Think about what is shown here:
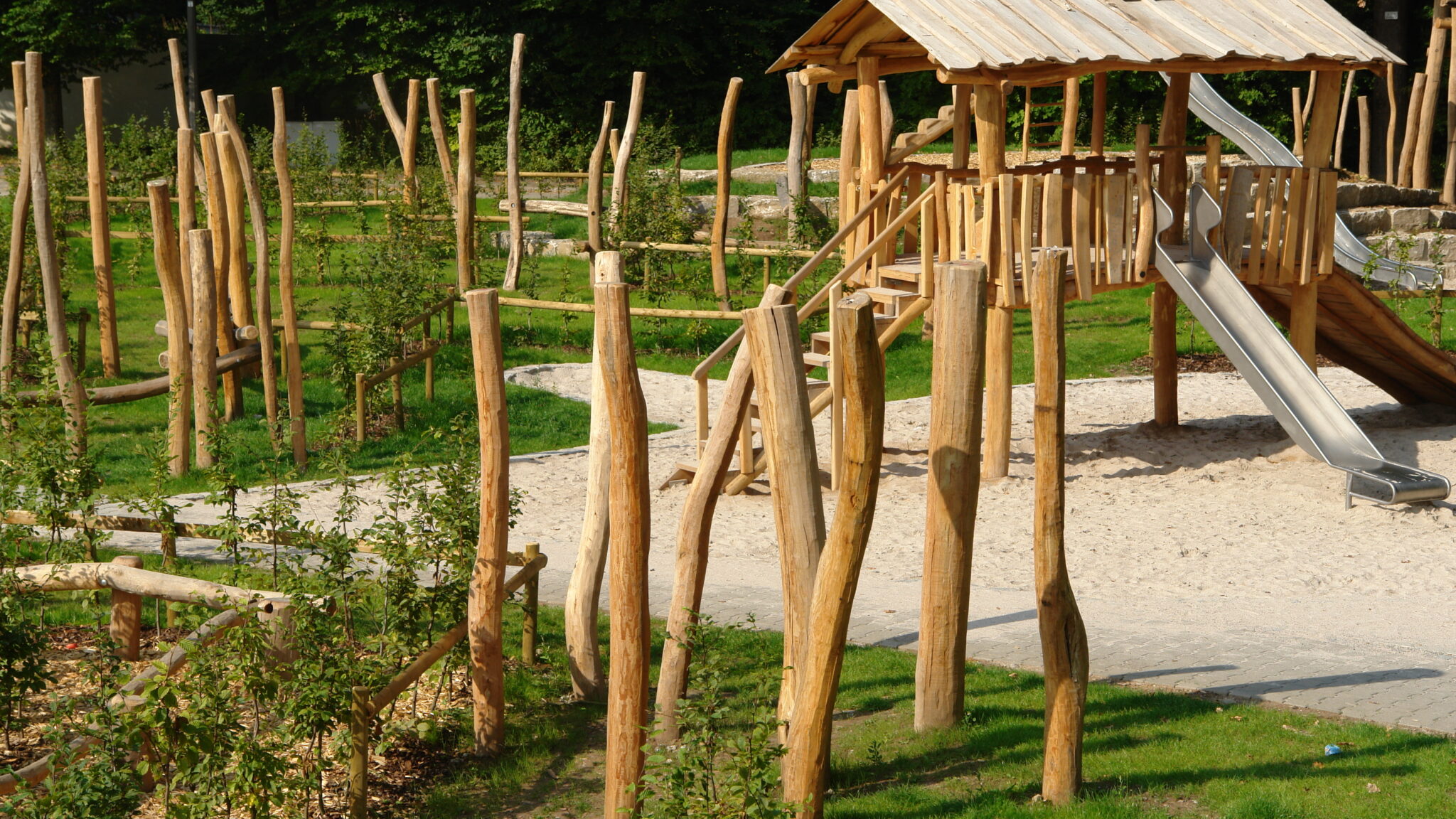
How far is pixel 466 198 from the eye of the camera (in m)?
15.4

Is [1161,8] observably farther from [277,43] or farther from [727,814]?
[277,43]

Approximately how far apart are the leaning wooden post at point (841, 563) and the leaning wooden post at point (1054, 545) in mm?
653

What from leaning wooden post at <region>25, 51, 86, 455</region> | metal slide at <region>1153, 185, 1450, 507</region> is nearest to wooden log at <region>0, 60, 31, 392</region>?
leaning wooden post at <region>25, 51, 86, 455</region>

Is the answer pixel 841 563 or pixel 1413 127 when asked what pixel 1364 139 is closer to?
pixel 1413 127

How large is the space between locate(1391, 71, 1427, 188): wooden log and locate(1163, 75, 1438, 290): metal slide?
9.25 feet

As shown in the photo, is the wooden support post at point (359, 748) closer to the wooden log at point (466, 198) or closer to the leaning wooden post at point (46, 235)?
the leaning wooden post at point (46, 235)

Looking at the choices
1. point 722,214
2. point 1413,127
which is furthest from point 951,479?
point 1413,127

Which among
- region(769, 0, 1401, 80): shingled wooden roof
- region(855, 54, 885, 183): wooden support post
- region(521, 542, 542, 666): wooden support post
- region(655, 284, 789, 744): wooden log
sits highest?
region(769, 0, 1401, 80): shingled wooden roof

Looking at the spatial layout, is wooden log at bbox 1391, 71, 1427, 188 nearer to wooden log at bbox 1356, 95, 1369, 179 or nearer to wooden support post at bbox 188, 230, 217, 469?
wooden log at bbox 1356, 95, 1369, 179

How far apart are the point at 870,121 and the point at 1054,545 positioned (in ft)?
22.7

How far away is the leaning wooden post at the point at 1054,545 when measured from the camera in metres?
4.81

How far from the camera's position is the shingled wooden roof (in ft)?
31.1

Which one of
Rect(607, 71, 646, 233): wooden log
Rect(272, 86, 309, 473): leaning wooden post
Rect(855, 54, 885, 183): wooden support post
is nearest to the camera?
Rect(272, 86, 309, 473): leaning wooden post

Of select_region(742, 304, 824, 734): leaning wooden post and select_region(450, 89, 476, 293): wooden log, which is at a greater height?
select_region(450, 89, 476, 293): wooden log
